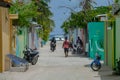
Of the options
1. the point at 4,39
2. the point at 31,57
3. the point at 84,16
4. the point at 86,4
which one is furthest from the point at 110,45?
the point at 86,4

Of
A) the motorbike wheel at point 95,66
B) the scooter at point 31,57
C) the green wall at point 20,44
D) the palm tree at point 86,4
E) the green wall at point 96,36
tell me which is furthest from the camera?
the palm tree at point 86,4

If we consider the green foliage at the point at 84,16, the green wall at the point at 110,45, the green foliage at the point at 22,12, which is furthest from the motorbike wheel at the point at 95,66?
the green foliage at the point at 84,16

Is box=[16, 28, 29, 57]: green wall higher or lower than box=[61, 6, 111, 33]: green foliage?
lower

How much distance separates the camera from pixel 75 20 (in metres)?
42.6

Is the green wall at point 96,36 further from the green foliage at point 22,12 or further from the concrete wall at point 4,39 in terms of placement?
the concrete wall at point 4,39

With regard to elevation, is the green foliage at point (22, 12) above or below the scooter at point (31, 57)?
above

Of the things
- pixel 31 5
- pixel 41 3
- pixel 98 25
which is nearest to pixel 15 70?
pixel 31 5

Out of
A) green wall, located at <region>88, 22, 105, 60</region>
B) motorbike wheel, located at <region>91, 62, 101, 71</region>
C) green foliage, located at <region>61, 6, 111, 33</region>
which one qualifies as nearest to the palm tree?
green foliage, located at <region>61, 6, 111, 33</region>

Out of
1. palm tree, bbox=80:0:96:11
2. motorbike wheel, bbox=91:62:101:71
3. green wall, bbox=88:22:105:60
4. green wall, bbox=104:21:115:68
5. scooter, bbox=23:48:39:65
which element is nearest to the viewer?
motorbike wheel, bbox=91:62:101:71

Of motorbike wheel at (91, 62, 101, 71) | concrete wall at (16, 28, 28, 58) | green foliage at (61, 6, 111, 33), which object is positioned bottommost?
motorbike wheel at (91, 62, 101, 71)

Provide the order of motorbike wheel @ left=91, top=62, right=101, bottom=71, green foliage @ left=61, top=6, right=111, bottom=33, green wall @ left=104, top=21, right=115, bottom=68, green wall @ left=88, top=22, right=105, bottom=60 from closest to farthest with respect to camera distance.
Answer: motorbike wheel @ left=91, top=62, right=101, bottom=71
green wall @ left=104, top=21, right=115, bottom=68
green wall @ left=88, top=22, right=105, bottom=60
green foliage @ left=61, top=6, right=111, bottom=33

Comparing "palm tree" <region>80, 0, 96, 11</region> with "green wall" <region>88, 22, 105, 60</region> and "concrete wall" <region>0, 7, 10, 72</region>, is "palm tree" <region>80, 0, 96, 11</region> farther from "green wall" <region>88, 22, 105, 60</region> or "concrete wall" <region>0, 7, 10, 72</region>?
"concrete wall" <region>0, 7, 10, 72</region>

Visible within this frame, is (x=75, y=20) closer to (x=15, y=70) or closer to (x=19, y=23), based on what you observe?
(x=19, y=23)

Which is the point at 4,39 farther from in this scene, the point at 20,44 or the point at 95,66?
the point at 20,44
